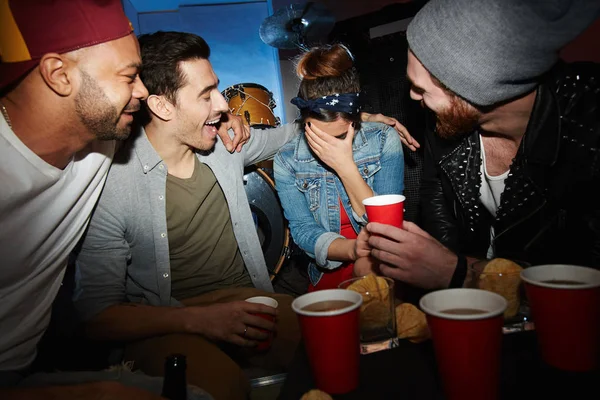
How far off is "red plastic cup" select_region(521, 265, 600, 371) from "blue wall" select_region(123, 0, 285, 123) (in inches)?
254

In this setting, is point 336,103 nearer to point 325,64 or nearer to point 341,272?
point 325,64

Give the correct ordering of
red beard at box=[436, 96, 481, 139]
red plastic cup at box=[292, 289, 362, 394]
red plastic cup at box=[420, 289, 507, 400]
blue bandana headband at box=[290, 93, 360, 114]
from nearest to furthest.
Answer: red plastic cup at box=[420, 289, 507, 400], red plastic cup at box=[292, 289, 362, 394], red beard at box=[436, 96, 481, 139], blue bandana headband at box=[290, 93, 360, 114]

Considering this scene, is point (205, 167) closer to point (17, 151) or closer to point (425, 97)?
point (17, 151)

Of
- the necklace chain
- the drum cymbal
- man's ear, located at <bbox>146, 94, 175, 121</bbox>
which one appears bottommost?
the necklace chain

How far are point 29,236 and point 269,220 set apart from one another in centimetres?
240

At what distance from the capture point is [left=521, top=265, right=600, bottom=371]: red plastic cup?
33.1 inches

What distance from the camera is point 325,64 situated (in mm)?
2545

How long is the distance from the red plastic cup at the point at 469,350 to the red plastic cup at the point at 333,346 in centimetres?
18

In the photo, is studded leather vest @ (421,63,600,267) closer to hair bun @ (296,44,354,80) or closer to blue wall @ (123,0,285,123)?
hair bun @ (296,44,354,80)

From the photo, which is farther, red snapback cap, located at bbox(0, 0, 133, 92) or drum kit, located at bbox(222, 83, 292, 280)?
drum kit, located at bbox(222, 83, 292, 280)

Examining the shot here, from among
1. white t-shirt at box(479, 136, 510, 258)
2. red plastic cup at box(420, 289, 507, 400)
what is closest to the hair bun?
white t-shirt at box(479, 136, 510, 258)

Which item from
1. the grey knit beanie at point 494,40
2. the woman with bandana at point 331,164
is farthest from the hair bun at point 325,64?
the grey knit beanie at point 494,40

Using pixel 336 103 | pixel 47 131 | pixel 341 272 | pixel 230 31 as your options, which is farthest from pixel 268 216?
pixel 230 31

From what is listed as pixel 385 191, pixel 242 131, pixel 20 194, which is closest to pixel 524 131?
pixel 385 191
